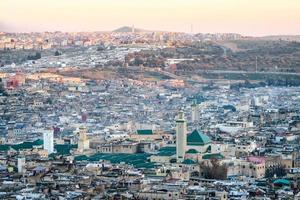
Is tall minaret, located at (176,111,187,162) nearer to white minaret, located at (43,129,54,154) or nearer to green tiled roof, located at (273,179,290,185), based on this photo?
white minaret, located at (43,129,54,154)

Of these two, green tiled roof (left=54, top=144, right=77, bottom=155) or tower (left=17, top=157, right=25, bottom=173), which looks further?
green tiled roof (left=54, top=144, right=77, bottom=155)

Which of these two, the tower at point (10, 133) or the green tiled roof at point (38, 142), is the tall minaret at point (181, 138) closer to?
the green tiled roof at point (38, 142)

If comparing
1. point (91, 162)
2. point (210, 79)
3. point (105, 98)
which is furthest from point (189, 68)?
point (91, 162)

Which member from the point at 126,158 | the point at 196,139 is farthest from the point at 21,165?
the point at 196,139

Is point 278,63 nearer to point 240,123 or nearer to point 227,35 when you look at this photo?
point 240,123

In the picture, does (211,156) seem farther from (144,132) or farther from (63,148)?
(144,132)

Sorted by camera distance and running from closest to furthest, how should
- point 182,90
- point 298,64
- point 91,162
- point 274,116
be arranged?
point 91,162 → point 274,116 → point 182,90 → point 298,64

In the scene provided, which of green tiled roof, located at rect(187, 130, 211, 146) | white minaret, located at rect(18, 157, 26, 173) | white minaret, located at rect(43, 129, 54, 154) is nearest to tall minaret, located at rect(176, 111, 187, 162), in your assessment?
green tiled roof, located at rect(187, 130, 211, 146)

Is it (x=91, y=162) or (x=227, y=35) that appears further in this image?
(x=227, y=35)

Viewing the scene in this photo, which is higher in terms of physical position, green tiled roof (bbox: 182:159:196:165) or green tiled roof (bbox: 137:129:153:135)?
green tiled roof (bbox: 137:129:153:135)

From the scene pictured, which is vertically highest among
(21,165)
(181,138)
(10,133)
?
(181,138)

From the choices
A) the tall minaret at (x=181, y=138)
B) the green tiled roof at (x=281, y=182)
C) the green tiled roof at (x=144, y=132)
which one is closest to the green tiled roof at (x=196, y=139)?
the tall minaret at (x=181, y=138)
